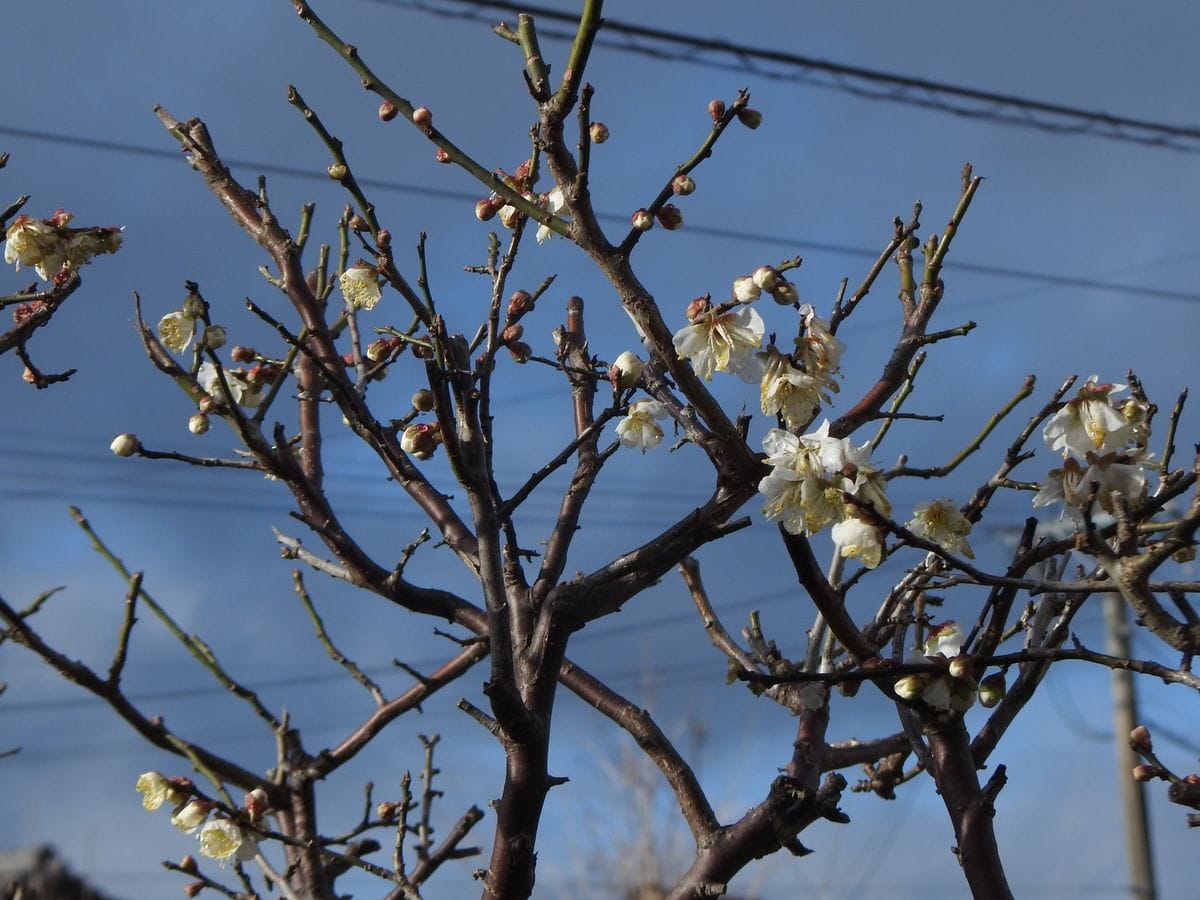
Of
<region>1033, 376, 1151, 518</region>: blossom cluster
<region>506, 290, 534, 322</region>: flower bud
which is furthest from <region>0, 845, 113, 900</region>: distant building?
<region>1033, 376, 1151, 518</region>: blossom cluster

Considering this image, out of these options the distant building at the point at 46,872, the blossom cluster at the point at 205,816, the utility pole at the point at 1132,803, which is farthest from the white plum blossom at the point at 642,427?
the utility pole at the point at 1132,803

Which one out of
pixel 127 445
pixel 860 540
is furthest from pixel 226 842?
pixel 860 540

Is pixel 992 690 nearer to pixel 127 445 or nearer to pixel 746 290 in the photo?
pixel 746 290

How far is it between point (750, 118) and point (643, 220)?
0.90 ft

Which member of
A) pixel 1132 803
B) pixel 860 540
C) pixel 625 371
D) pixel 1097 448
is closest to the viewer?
pixel 860 540

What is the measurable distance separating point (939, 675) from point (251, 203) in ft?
5.88

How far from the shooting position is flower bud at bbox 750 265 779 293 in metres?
1.70

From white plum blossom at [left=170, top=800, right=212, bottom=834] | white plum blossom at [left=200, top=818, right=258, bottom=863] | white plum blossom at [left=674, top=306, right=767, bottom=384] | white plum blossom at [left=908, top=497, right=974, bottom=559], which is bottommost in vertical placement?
white plum blossom at [left=200, top=818, right=258, bottom=863]

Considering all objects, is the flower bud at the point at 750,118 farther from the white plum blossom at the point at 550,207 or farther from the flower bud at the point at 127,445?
the flower bud at the point at 127,445

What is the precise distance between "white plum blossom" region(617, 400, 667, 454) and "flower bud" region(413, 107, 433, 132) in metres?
0.66

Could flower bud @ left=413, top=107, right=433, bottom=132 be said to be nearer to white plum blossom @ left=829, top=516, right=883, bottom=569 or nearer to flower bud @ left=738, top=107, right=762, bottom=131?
flower bud @ left=738, top=107, right=762, bottom=131

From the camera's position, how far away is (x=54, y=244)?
2.39 metres

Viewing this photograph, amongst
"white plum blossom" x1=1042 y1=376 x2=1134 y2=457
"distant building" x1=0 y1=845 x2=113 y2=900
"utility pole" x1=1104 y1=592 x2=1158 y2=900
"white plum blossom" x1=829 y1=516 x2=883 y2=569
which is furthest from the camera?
"utility pole" x1=1104 y1=592 x2=1158 y2=900

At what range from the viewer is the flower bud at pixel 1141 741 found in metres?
1.94
